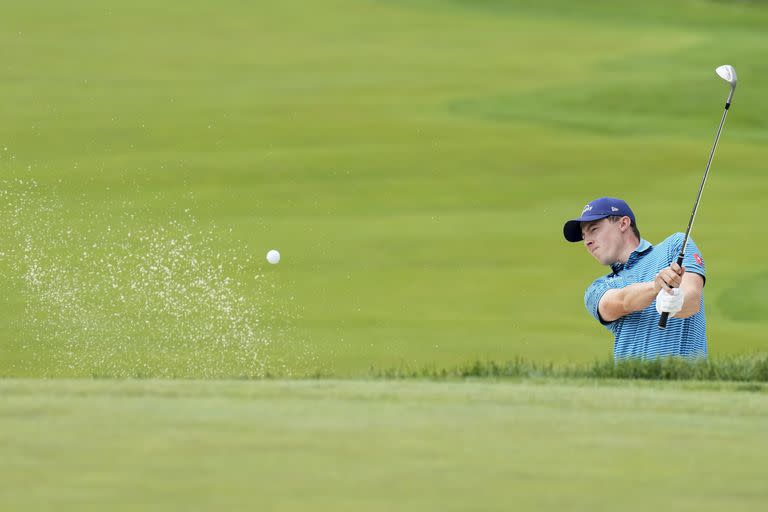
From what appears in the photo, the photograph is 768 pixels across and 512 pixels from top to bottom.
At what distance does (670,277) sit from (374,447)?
92.5 inches

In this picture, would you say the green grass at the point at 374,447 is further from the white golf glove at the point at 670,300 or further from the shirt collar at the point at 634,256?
the shirt collar at the point at 634,256

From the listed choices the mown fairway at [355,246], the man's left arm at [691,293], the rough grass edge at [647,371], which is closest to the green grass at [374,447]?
the mown fairway at [355,246]

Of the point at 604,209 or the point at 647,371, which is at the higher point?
the point at 604,209

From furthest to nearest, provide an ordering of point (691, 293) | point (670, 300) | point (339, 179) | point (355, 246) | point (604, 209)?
point (339, 179) < point (355, 246) < point (604, 209) < point (691, 293) < point (670, 300)

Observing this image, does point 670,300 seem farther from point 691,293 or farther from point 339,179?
point 339,179

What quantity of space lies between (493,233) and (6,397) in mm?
8961

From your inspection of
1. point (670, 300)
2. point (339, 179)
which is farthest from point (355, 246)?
point (670, 300)

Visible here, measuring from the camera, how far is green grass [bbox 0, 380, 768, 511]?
3.39 meters

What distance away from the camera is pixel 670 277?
19.6 feet

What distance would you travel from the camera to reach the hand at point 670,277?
5977 mm

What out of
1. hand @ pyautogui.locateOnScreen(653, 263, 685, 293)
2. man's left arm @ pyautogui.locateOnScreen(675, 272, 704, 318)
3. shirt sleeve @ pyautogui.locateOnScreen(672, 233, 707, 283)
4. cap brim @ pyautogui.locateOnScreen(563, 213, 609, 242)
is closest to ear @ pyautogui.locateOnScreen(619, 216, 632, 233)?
cap brim @ pyautogui.locateOnScreen(563, 213, 609, 242)

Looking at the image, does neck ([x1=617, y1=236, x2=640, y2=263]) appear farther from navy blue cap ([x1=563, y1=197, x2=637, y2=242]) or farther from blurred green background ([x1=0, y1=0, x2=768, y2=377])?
blurred green background ([x1=0, y1=0, x2=768, y2=377])

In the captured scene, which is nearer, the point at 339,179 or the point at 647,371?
the point at 647,371

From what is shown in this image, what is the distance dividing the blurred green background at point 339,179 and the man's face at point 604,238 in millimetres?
2914
